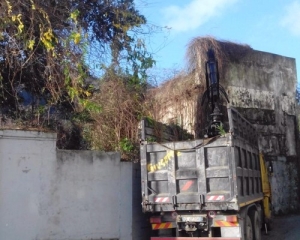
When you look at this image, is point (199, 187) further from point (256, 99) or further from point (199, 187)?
point (256, 99)

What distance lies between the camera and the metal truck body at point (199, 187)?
8039mm

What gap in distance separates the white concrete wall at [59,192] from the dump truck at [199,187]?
1020 mm

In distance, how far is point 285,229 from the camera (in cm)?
1308

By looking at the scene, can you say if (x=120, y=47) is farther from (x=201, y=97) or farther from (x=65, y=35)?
(x=201, y=97)

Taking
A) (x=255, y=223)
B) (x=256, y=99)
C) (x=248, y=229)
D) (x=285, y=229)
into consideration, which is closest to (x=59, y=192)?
(x=248, y=229)

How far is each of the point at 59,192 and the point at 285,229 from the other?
7884mm

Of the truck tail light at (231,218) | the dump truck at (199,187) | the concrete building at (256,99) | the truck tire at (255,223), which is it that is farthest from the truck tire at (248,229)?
the concrete building at (256,99)

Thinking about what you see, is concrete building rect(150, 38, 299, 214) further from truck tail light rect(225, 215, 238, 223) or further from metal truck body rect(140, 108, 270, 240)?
truck tail light rect(225, 215, 238, 223)

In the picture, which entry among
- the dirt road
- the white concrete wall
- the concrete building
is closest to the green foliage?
the white concrete wall

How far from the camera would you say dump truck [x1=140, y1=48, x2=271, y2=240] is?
8039mm

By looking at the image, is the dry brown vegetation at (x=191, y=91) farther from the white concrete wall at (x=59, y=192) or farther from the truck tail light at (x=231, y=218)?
the truck tail light at (x=231, y=218)

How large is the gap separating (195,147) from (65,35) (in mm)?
3862

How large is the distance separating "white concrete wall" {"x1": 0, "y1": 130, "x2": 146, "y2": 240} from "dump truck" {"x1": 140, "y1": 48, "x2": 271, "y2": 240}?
3.35 ft

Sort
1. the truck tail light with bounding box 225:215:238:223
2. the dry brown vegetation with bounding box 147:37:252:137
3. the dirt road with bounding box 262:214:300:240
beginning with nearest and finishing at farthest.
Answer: the truck tail light with bounding box 225:215:238:223 < the dirt road with bounding box 262:214:300:240 < the dry brown vegetation with bounding box 147:37:252:137
